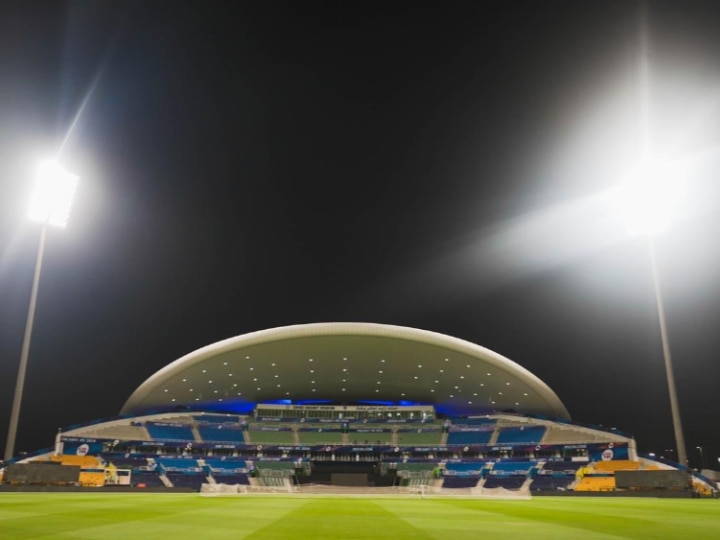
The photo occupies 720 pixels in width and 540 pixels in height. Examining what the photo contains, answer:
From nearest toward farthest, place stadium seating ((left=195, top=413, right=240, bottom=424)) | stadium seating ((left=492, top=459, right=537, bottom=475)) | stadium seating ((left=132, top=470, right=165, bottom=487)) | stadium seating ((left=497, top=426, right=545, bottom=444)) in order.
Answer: stadium seating ((left=132, top=470, right=165, bottom=487)), stadium seating ((left=492, top=459, right=537, bottom=475)), stadium seating ((left=497, top=426, right=545, bottom=444)), stadium seating ((left=195, top=413, right=240, bottom=424))

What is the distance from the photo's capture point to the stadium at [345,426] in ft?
177

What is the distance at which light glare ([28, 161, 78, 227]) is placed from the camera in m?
28.3

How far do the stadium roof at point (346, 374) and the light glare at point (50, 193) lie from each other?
1066 inches

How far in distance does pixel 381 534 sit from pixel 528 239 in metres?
33.9

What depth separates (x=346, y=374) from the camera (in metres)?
62.6

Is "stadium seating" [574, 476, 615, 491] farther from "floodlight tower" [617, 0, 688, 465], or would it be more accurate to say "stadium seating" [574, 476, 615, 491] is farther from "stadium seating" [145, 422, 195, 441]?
"stadium seating" [145, 422, 195, 441]

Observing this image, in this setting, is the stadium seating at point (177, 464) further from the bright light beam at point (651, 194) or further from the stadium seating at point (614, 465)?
the bright light beam at point (651, 194)

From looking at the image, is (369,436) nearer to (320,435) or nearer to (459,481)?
(320,435)

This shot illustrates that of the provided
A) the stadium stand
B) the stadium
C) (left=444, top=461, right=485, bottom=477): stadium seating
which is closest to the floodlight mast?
the stadium

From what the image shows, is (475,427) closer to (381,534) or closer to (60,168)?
(60,168)

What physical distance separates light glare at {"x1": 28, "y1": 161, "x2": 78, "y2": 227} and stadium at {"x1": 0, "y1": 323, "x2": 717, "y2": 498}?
2713 cm

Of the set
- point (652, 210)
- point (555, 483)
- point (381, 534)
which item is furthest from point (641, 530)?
point (555, 483)

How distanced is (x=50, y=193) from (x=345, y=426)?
49.8 meters

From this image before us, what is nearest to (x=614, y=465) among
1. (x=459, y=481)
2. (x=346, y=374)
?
(x=459, y=481)
